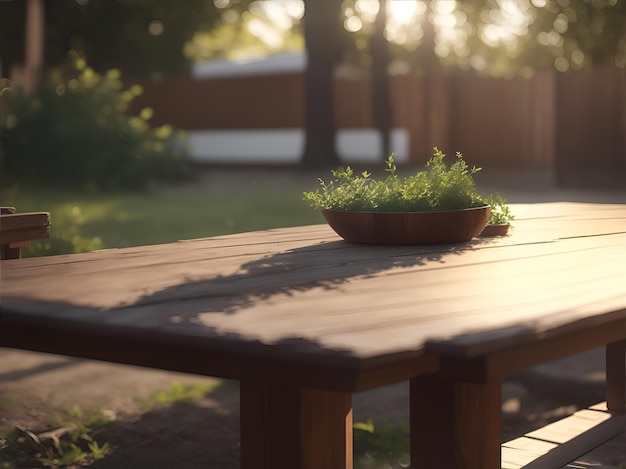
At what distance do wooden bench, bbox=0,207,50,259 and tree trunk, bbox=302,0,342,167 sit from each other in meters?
13.1

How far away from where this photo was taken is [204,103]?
21344 millimetres

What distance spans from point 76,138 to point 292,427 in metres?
12.7

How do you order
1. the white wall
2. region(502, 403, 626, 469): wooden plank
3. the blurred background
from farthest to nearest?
the white wall → the blurred background → region(502, 403, 626, 469): wooden plank

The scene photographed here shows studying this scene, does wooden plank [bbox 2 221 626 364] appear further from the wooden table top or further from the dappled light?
the dappled light

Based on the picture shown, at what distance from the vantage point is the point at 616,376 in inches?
143

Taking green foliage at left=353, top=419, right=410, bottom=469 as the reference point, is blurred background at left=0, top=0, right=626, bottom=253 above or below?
above

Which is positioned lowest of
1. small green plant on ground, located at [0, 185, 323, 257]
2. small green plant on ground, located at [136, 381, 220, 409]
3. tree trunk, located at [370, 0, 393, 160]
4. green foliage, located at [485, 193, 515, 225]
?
small green plant on ground, located at [136, 381, 220, 409]

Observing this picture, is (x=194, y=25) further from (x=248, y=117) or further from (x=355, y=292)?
(x=355, y=292)

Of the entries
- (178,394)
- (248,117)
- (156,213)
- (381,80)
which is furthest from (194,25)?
(178,394)

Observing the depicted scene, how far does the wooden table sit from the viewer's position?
1.55 m

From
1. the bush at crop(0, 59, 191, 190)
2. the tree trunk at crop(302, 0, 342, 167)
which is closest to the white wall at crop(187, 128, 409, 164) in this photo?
the tree trunk at crop(302, 0, 342, 167)

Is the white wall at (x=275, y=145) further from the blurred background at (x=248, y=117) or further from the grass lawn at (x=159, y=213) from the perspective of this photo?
the grass lawn at (x=159, y=213)

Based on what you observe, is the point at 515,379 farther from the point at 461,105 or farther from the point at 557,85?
the point at 461,105

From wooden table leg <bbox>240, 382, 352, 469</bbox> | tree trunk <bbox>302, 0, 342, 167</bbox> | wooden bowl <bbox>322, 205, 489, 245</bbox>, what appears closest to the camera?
wooden table leg <bbox>240, 382, 352, 469</bbox>
